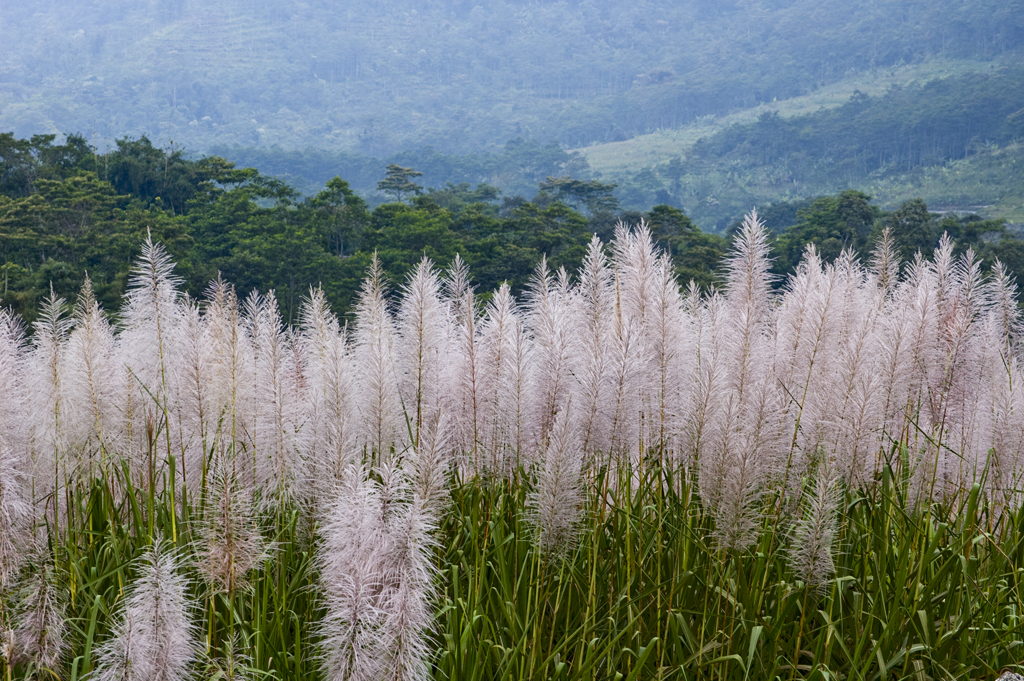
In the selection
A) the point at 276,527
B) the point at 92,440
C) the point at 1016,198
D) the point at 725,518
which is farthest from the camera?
the point at 1016,198

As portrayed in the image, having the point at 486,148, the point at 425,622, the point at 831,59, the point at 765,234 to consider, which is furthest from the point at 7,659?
the point at 831,59

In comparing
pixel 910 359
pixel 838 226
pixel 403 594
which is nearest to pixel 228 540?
pixel 403 594

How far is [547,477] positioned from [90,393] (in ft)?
6.68

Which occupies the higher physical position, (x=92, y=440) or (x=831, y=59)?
(x=831, y=59)

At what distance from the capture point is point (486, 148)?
132625mm

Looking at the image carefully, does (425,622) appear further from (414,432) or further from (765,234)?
(765,234)

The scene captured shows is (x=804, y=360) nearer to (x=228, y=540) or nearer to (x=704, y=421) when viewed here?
(x=704, y=421)

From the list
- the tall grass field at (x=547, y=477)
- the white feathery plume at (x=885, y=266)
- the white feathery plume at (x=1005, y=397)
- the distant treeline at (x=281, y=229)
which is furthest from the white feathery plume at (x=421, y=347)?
the distant treeline at (x=281, y=229)

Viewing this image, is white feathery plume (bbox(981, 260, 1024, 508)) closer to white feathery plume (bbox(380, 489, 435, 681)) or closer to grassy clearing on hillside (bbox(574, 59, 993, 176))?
white feathery plume (bbox(380, 489, 435, 681))

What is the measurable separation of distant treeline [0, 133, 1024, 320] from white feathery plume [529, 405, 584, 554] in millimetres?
34669

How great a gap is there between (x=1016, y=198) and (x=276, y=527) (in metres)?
87.0

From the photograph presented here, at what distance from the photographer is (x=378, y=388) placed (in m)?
3.40

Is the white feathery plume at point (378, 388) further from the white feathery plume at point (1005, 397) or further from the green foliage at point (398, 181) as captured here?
the green foliage at point (398, 181)

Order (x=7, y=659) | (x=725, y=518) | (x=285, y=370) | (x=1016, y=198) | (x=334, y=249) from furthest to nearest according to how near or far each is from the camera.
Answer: (x=1016, y=198) → (x=334, y=249) → (x=285, y=370) → (x=725, y=518) → (x=7, y=659)
